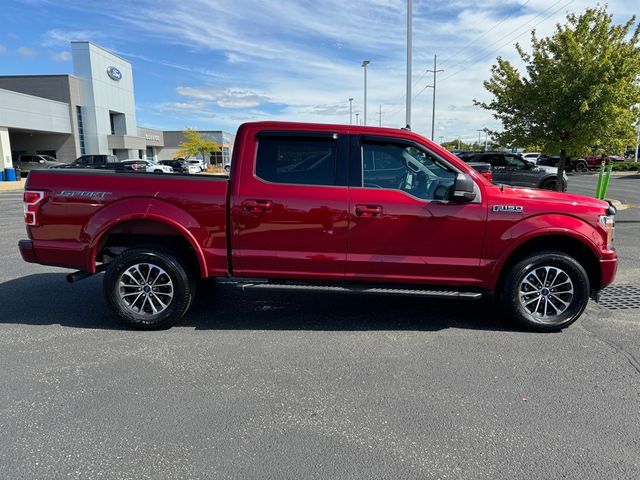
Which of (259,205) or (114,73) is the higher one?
(114,73)

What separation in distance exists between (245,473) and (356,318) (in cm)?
259

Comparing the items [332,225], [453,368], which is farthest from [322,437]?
[332,225]

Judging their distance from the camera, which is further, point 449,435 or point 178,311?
point 178,311

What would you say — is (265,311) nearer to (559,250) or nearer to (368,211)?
(368,211)

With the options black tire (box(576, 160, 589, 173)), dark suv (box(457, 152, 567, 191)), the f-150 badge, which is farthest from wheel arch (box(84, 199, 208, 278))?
black tire (box(576, 160, 589, 173))

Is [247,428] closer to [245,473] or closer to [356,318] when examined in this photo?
[245,473]

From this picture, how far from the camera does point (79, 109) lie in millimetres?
49875

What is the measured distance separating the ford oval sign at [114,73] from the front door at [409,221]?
58097mm

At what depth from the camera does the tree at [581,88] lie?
1198cm

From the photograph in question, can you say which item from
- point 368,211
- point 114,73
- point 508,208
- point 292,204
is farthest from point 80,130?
point 508,208

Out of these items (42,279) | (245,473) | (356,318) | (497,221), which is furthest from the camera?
(42,279)

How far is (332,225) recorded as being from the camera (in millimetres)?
4352

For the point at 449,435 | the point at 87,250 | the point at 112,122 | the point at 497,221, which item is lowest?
the point at 449,435

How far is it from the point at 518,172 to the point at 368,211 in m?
14.7
